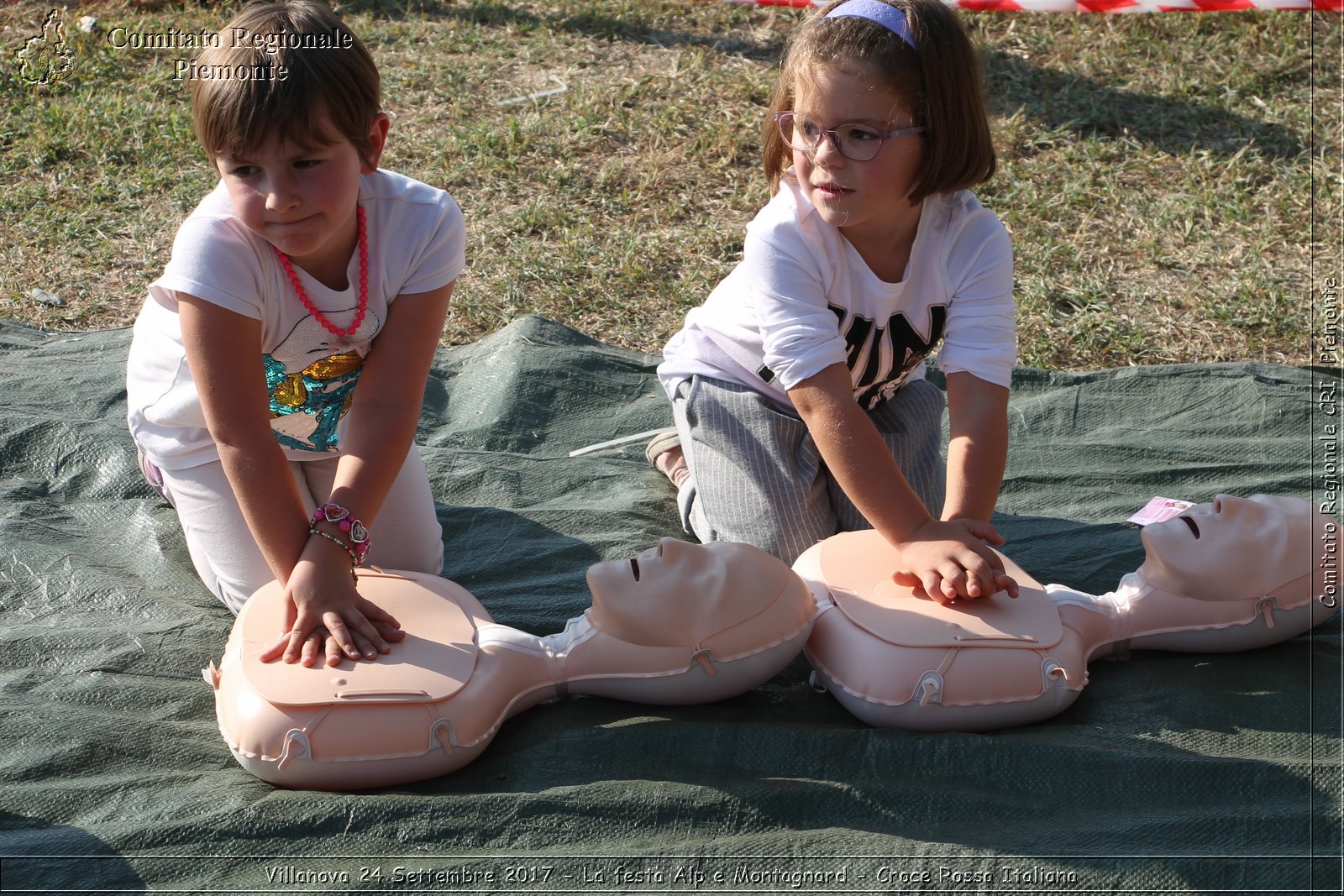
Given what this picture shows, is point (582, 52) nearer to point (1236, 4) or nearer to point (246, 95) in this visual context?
point (1236, 4)

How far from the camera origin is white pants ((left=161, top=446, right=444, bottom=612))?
1.81 metres

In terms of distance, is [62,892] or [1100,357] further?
[1100,357]

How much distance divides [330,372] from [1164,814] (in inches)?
48.7

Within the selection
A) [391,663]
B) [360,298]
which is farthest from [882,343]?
[391,663]

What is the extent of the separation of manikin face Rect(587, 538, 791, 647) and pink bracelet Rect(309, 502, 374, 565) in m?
0.28

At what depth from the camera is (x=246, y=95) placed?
4.75 feet

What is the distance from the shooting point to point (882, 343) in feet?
6.22

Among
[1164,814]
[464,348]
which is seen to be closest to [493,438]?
[464,348]

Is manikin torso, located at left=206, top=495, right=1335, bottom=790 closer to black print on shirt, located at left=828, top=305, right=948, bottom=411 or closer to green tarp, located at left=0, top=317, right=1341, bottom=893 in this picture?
green tarp, located at left=0, top=317, right=1341, bottom=893

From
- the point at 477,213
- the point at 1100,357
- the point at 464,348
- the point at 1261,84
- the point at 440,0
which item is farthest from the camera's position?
the point at 440,0

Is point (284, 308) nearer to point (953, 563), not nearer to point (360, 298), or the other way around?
point (360, 298)

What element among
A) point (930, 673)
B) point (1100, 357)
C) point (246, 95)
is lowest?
point (1100, 357)

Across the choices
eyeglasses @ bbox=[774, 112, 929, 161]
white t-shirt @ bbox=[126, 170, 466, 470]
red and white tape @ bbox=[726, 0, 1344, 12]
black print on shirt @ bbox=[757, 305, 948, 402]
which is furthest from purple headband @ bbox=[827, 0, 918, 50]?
red and white tape @ bbox=[726, 0, 1344, 12]

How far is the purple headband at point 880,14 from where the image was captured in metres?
1.64
